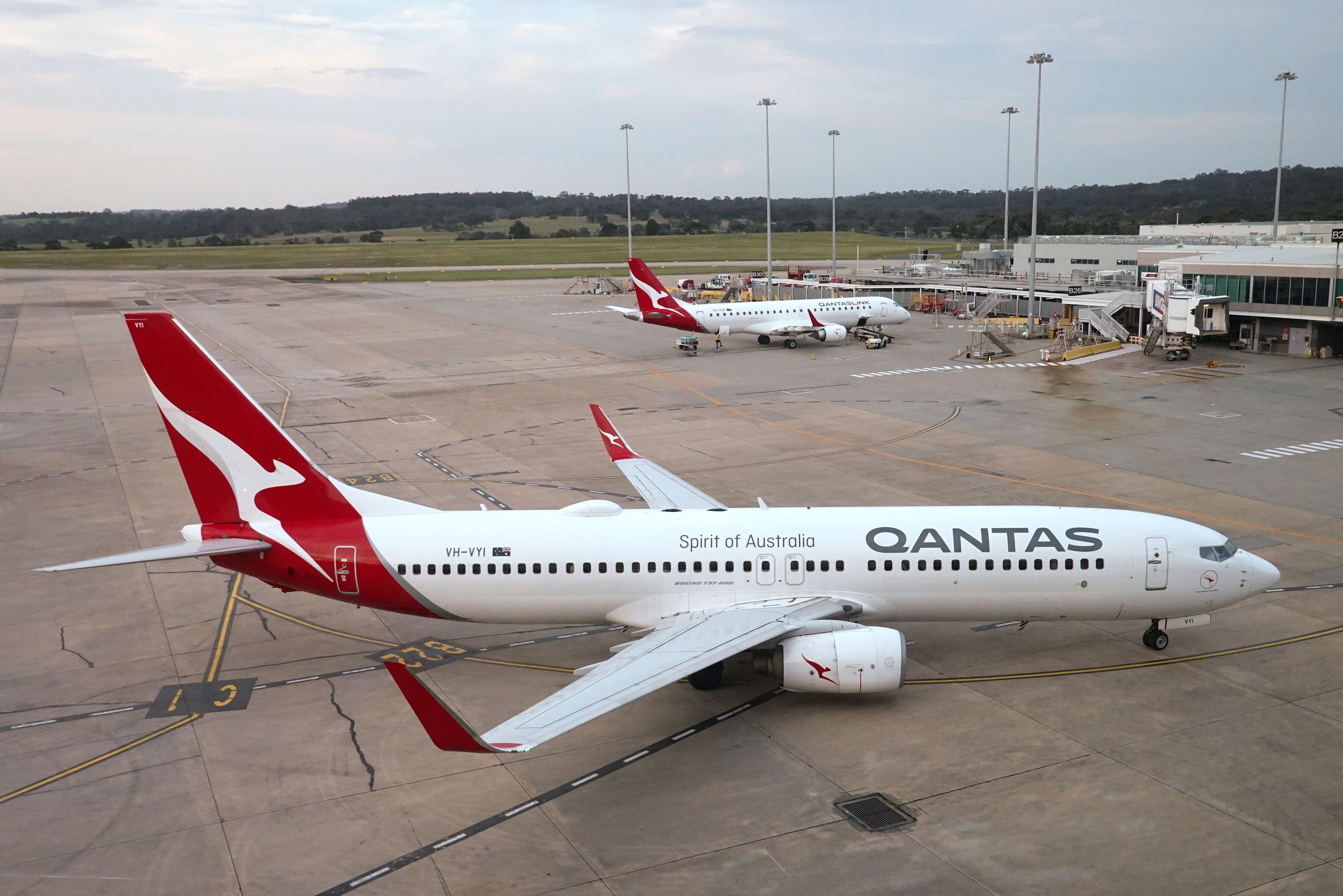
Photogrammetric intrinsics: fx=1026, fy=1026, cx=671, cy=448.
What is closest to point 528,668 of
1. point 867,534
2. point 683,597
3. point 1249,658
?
point 683,597

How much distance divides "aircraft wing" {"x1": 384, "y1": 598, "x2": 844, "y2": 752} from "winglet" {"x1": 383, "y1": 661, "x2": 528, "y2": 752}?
12 mm

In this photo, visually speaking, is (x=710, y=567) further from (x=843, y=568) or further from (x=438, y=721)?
(x=438, y=721)

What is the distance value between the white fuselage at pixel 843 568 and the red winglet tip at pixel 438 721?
8.89 meters

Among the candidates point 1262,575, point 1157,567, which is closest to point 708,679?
point 1157,567

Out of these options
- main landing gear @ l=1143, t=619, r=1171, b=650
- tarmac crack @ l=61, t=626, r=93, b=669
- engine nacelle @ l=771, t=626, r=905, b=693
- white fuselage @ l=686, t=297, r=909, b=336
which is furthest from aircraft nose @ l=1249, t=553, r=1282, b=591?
white fuselage @ l=686, t=297, r=909, b=336

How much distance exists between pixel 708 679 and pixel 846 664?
3.66 metres

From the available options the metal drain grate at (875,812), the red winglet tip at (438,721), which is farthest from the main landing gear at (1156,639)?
the red winglet tip at (438,721)

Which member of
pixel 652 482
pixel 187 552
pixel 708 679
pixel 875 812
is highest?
pixel 187 552

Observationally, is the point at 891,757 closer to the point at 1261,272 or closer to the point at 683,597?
the point at 683,597

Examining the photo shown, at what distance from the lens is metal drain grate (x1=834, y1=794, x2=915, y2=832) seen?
747 inches

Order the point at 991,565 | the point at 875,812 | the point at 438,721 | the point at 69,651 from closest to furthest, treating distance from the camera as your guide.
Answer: the point at 438,721, the point at 875,812, the point at 991,565, the point at 69,651

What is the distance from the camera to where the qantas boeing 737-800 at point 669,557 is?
24938 millimetres

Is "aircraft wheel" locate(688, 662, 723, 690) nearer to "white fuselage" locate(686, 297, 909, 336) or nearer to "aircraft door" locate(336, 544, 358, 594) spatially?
"aircraft door" locate(336, 544, 358, 594)

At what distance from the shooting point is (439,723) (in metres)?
16.3
